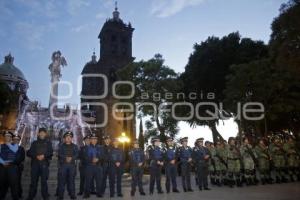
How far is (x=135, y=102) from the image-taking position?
33.4 m

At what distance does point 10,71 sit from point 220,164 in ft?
241

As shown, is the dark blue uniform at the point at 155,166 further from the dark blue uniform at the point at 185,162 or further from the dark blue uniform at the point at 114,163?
the dark blue uniform at the point at 114,163

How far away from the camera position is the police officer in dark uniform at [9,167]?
11094mm

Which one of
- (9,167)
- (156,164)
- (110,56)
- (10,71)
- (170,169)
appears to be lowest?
(170,169)

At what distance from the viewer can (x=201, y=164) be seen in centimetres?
1514

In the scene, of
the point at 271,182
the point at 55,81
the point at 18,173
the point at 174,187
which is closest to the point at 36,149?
the point at 18,173

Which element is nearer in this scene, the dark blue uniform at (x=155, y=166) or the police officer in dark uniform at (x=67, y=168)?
the police officer in dark uniform at (x=67, y=168)

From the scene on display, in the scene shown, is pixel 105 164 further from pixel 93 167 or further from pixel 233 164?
pixel 233 164

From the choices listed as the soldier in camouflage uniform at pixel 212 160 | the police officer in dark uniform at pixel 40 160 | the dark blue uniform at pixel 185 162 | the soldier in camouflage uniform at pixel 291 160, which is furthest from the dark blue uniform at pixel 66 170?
the soldier in camouflage uniform at pixel 291 160

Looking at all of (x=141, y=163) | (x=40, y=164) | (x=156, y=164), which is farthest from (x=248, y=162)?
(x=40, y=164)

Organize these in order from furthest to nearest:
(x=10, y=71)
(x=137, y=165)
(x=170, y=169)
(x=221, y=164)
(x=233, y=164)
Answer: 1. (x=10, y=71)
2. (x=221, y=164)
3. (x=233, y=164)
4. (x=170, y=169)
5. (x=137, y=165)

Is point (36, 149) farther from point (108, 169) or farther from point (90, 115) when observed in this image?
point (90, 115)

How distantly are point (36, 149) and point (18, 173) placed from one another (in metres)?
1.18

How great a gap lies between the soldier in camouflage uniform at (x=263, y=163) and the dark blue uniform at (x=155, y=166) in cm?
565
